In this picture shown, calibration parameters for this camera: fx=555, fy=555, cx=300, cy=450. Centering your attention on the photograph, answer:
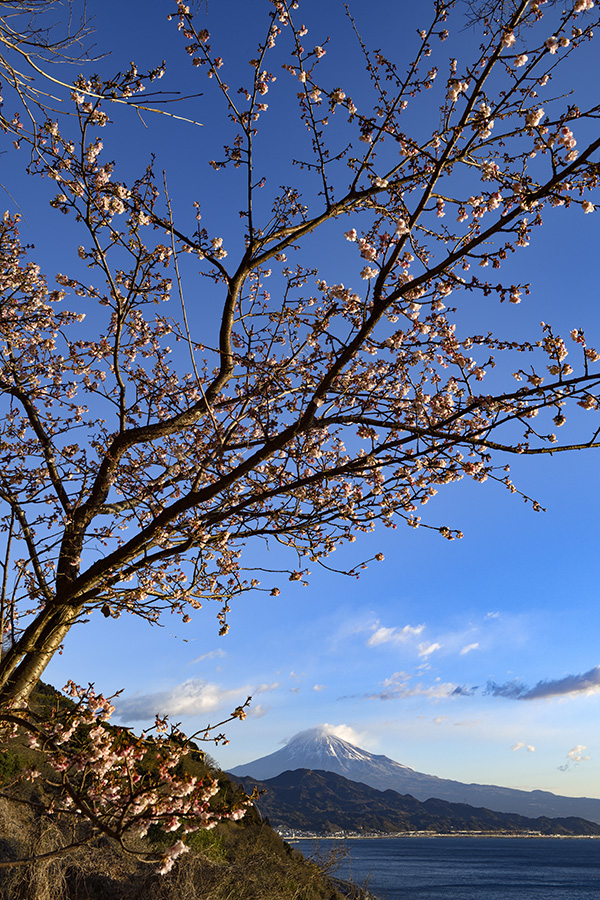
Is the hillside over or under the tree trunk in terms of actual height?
under

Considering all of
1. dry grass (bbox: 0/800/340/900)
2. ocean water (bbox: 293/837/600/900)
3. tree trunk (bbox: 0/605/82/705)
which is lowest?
ocean water (bbox: 293/837/600/900)

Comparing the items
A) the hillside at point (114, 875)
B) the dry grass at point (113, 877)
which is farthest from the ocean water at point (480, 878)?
the dry grass at point (113, 877)

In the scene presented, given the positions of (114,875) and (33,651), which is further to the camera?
(114,875)

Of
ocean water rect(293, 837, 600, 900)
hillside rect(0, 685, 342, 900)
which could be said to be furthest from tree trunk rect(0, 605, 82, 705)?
ocean water rect(293, 837, 600, 900)

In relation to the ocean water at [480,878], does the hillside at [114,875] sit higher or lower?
higher

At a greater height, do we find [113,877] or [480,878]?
[113,877]

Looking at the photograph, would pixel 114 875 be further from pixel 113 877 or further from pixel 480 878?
pixel 480 878

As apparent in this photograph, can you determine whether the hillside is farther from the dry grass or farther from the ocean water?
the ocean water

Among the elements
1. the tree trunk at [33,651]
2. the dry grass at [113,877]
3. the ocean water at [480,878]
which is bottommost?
the ocean water at [480,878]

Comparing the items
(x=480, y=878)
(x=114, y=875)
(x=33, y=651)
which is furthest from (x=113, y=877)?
(x=480, y=878)

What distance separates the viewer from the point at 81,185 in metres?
5.14

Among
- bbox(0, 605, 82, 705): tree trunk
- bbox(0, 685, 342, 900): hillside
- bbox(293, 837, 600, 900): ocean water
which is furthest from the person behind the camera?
bbox(293, 837, 600, 900): ocean water

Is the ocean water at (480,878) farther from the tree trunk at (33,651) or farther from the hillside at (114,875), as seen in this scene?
the tree trunk at (33,651)

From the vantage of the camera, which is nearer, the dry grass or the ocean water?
the dry grass
